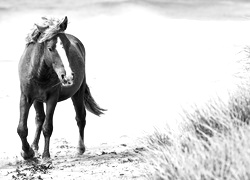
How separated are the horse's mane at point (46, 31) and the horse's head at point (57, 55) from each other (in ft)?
0.06

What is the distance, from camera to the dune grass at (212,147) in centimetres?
425

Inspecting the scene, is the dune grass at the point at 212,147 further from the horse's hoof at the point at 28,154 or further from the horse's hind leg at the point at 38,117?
the horse's hind leg at the point at 38,117

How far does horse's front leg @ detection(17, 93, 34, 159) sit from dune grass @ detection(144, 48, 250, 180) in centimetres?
304

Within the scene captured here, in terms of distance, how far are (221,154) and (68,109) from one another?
13.9 meters

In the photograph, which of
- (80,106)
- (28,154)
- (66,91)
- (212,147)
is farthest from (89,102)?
(212,147)

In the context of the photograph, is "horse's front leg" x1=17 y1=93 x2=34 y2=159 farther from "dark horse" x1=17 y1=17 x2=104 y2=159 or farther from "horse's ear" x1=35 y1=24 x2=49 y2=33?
"horse's ear" x1=35 y1=24 x2=49 y2=33

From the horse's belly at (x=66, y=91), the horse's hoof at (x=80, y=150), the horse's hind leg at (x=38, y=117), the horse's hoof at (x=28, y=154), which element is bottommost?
the horse's hoof at (x=80, y=150)

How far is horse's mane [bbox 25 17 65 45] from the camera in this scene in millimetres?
7801

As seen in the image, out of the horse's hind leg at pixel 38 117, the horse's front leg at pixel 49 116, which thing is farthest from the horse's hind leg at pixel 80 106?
the horse's front leg at pixel 49 116

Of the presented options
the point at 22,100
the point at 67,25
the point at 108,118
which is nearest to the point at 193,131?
the point at 67,25

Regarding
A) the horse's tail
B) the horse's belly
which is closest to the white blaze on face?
the horse's belly

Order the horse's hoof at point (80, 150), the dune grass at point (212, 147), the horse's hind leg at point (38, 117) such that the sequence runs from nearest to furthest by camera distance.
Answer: the dune grass at point (212, 147), the horse's hind leg at point (38, 117), the horse's hoof at point (80, 150)

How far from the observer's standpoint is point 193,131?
552cm

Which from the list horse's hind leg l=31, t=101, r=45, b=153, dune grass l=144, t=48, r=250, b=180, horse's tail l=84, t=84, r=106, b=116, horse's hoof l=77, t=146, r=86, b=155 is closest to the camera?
dune grass l=144, t=48, r=250, b=180
